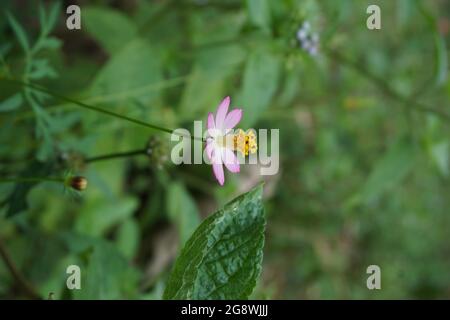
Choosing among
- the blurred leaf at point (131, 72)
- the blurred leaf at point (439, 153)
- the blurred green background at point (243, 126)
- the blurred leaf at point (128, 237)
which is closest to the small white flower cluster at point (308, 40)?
the blurred green background at point (243, 126)

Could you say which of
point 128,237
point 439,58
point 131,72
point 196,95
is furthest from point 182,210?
point 439,58

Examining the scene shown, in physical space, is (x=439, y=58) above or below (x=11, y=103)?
above

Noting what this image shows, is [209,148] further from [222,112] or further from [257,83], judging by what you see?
[257,83]

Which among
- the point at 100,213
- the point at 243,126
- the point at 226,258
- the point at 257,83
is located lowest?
the point at 226,258

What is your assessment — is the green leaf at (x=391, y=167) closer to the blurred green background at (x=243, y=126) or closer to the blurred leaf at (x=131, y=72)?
the blurred green background at (x=243, y=126)

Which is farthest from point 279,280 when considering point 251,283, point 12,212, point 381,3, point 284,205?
point 251,283

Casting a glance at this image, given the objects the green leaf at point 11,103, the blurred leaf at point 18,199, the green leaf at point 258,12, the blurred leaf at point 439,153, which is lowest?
the blurred leaf at point 18,199
